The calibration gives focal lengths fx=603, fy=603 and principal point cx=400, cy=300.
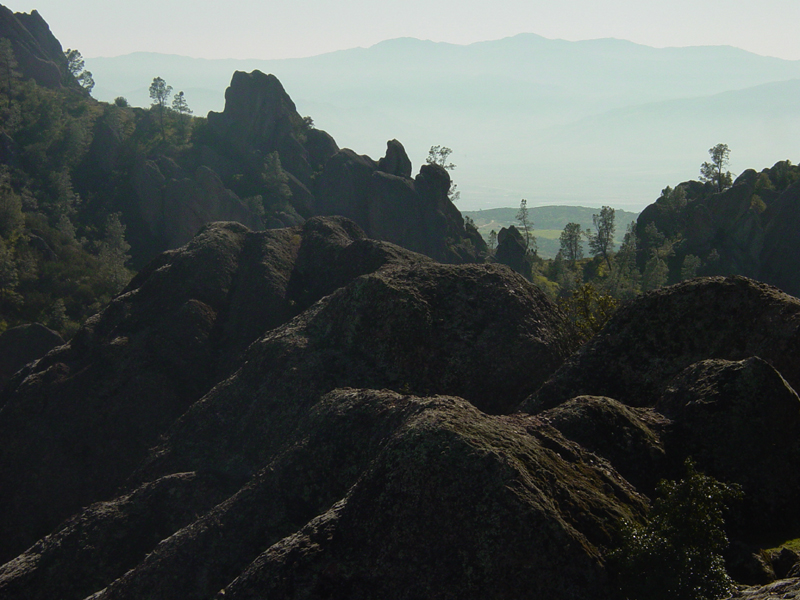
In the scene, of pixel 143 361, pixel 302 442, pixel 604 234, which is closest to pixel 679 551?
pixel 302 442

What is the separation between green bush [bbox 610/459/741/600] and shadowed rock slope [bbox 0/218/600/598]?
505 mm

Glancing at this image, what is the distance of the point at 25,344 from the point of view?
5056 centimetres

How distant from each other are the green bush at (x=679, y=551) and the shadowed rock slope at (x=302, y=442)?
0.51 meters

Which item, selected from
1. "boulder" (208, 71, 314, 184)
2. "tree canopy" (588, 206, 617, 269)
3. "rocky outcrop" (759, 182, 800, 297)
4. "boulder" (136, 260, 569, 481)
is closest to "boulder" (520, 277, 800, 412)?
"boulder" (136, 260, 569, 481)

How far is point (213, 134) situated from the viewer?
16938 centimetres

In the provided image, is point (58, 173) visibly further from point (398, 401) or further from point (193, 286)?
point (398, 401)

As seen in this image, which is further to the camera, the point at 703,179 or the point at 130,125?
the point at 130,125

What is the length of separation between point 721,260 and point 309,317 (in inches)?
4753

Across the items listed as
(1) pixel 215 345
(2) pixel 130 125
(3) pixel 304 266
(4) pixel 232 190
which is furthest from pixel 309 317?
(2) pixel 130 125

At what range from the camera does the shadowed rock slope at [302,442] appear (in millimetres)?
9820

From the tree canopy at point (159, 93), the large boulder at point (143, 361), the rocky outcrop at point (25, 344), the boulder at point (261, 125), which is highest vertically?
the tree canopy at point (159, 93)

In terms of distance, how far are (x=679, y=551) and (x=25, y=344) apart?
54624mm

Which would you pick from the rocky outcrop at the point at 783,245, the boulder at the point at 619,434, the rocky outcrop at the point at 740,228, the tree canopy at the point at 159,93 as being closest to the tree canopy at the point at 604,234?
the rocky outcrop at the point at 740,228

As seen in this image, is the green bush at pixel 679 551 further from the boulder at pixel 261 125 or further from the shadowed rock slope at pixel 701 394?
the boulder at pixel 261 125
